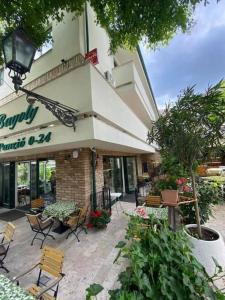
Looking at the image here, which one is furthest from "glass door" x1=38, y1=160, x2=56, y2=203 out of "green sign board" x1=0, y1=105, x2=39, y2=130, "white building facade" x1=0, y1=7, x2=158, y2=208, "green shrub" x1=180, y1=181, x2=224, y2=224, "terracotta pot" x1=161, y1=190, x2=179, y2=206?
"green shrub" x1=180, y1=181, x2=224, y2=224

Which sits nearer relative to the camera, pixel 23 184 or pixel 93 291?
pixel 93 291

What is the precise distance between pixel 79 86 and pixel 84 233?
4.43 metres

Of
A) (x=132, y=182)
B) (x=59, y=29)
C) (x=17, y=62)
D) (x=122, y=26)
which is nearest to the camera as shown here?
(x=17, y=62)

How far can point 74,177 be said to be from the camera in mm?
6156

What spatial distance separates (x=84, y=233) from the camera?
5.48m

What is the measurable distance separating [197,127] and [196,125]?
0.16 ft

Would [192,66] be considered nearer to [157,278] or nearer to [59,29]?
[59,29]

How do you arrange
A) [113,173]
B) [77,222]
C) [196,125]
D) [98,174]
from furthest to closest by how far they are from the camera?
1. [113,173]
2. [98,174]
3. [77,222]
4. [196,125]

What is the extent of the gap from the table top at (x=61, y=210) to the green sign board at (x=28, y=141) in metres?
2.21

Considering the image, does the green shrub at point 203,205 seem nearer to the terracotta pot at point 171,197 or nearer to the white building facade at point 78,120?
the terracotta pot at point 171,197

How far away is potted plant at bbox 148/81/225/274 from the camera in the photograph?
11.1 ft

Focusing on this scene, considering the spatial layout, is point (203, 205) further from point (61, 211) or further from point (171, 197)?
point (61, 211)

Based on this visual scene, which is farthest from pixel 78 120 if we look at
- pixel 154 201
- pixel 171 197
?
pixel 154 201

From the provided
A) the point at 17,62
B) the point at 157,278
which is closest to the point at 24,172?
the point at 17,62
